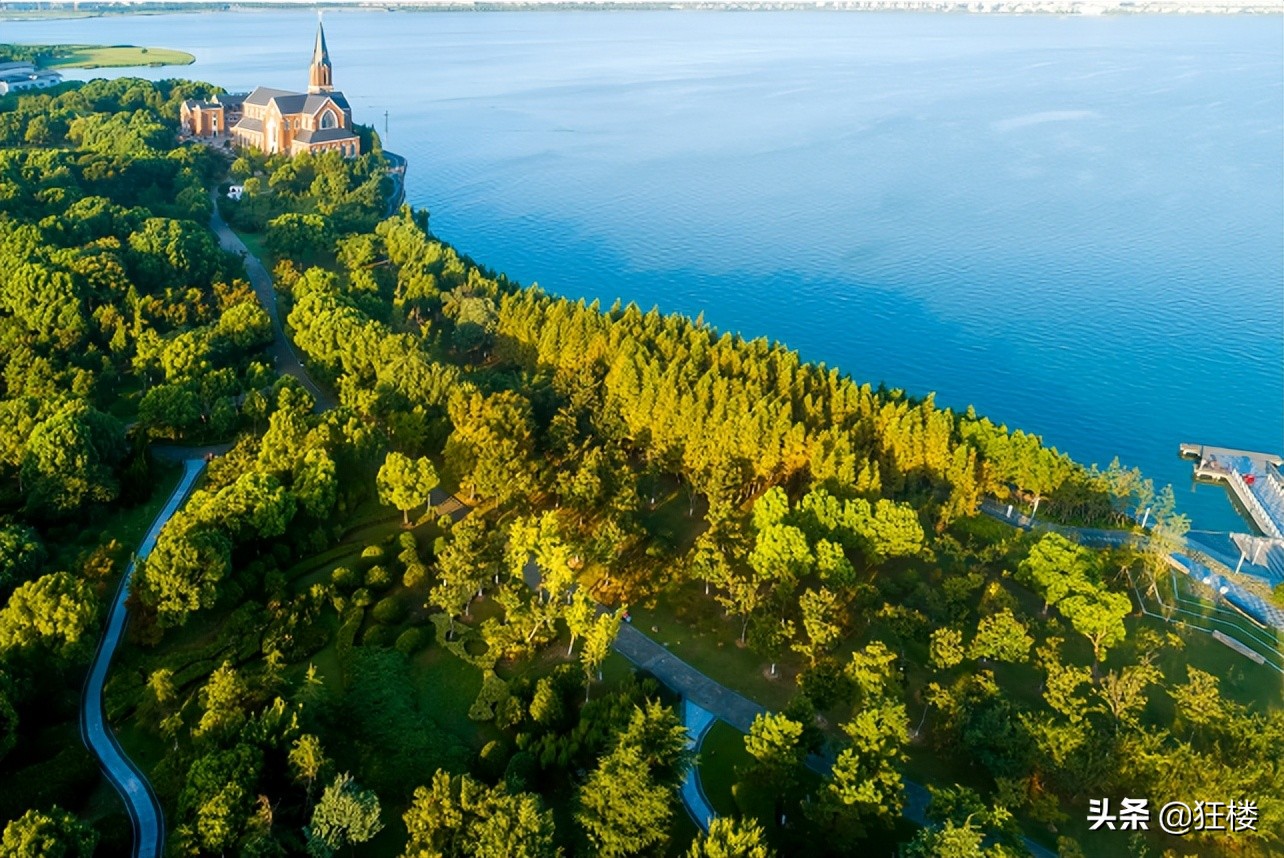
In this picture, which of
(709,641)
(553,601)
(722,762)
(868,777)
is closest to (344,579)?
(553,601)

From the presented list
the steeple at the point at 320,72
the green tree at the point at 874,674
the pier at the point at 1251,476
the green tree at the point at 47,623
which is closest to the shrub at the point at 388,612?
the green tree at the point at 47,623

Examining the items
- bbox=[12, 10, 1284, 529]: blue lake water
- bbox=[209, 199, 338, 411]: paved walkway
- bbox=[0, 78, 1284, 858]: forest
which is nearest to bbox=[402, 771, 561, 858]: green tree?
bbox=[0, 78, 1284, 858]: forest

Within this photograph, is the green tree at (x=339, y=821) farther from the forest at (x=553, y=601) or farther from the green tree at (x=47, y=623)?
the green tree at (x=47, y=623)

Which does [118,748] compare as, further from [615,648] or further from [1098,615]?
[1098,615]

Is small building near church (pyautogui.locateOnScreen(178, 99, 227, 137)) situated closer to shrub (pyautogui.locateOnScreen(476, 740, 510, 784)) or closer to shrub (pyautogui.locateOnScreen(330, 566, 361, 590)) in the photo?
shrub (pyautogui.locateOnScreen(330, 566, 361, 590))

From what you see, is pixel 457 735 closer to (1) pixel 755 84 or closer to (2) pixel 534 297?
(2) pixel 534 297
